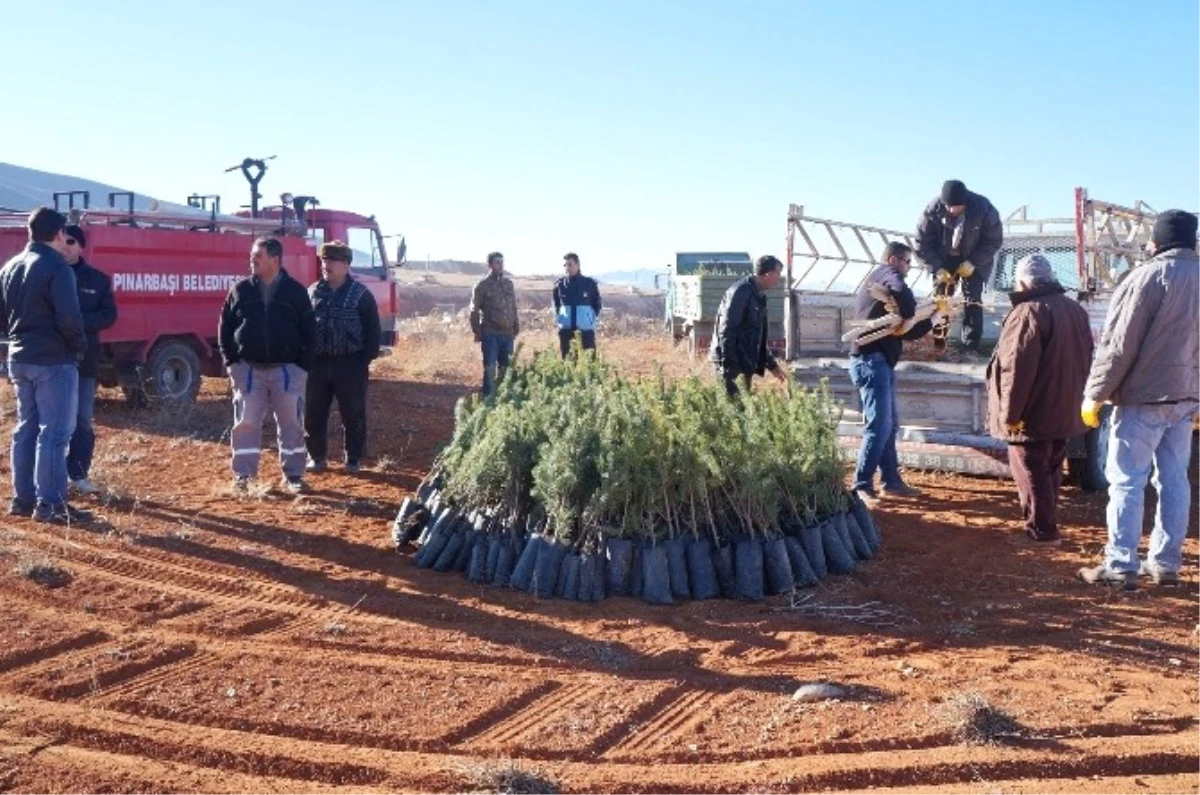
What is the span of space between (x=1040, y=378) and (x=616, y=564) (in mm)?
2803

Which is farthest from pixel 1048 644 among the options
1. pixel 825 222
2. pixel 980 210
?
pixel 825 222

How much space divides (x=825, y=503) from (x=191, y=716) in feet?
11.6

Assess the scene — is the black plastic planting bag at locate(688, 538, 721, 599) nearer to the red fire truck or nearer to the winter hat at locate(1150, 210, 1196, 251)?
the winter hat at locate(1150, 210, 1196, 251)

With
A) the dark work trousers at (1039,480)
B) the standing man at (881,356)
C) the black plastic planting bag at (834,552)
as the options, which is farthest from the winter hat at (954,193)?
the black plastic planting bag at (834,552)

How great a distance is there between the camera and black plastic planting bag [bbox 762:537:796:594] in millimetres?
5871

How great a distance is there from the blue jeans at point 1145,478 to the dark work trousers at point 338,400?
5.30 meters

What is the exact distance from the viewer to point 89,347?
7.96 metres

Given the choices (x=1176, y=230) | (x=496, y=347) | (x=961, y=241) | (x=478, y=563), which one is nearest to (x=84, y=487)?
(x=478, y=563)

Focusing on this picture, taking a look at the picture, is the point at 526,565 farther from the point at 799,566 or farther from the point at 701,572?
the point at 799,566

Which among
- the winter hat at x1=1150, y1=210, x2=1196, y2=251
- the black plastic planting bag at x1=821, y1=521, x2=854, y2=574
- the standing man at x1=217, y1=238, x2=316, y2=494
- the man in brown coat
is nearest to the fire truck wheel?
the standing man at x1=217, y1=238, x2=316, y2=494

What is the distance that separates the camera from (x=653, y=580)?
5758 mm

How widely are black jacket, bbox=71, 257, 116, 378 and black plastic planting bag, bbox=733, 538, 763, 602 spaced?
4.77 m

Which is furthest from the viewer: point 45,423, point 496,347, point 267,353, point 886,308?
point 496,347

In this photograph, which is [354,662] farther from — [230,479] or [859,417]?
[859,417]
